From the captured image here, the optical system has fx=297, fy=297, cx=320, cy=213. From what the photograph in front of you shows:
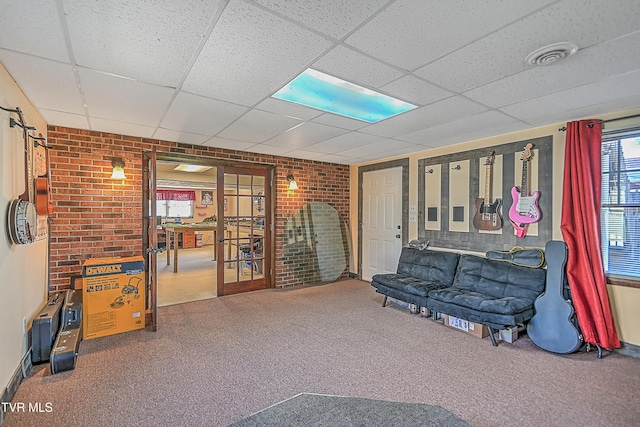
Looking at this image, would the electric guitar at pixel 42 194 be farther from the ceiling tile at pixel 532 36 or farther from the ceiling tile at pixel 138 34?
the ceiling tile at pixel 532 36

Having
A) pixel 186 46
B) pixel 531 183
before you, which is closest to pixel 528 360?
pixel 531 183

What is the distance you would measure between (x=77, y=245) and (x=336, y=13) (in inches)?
154

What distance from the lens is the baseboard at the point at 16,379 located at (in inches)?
75.4

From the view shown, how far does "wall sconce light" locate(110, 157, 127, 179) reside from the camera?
3707mm

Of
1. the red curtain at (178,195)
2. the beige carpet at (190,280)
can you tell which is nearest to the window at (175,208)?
the red curtain at (178,195)

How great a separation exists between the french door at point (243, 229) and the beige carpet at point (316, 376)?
1.37 meters

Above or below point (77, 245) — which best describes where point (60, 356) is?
below

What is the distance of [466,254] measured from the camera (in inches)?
156

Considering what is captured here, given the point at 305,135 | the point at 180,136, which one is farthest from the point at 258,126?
the point at 180,136

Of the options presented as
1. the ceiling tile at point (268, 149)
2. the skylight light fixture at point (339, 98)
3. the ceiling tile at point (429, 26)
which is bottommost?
the ceiling tile at point (268, 149)

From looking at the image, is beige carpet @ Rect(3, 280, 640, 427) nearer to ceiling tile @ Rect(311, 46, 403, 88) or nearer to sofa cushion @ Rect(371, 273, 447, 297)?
sofa cushion @ Rect(371, 273, 447, 297)

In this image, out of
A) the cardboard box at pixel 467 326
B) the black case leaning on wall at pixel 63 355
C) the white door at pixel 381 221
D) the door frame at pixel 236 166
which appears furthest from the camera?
the white door at pixel 381 221

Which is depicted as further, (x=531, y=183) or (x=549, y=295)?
(x=531, y=183)

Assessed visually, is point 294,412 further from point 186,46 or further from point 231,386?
point 186,46
